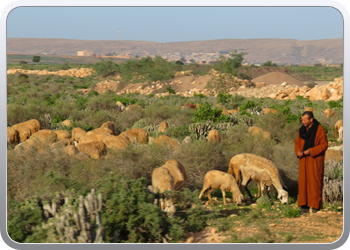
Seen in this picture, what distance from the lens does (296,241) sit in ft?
22.4

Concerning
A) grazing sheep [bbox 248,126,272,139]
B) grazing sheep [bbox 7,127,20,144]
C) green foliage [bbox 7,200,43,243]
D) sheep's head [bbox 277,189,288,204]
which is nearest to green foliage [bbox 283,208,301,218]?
sheep's head [bbox 277,189,288,204]

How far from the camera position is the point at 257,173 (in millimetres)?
9586

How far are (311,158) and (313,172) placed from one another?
0.77ft

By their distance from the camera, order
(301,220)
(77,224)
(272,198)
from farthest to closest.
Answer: (272,198), (301,220), (77,224)

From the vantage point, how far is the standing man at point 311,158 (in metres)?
7.96

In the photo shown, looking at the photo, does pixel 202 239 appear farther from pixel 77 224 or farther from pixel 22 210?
pixel 22 210

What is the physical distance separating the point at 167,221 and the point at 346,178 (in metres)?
2.58

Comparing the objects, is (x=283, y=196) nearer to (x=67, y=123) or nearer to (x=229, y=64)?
(x=67, y=123)

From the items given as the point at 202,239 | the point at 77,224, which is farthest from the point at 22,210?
the point at 202,239

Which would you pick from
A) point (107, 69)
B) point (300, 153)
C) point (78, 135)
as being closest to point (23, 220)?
point (300, 153)

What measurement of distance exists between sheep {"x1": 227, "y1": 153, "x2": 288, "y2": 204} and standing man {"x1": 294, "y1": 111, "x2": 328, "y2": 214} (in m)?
0.92

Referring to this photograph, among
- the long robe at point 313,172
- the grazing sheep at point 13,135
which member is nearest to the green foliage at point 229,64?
the grazing sheep at point 13,135

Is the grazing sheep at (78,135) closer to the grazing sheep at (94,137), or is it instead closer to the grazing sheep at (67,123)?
the grazing sheep at (94,137)

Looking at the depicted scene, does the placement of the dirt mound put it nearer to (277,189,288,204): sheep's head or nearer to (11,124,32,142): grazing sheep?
(11,124,32,142): grazing sheep
